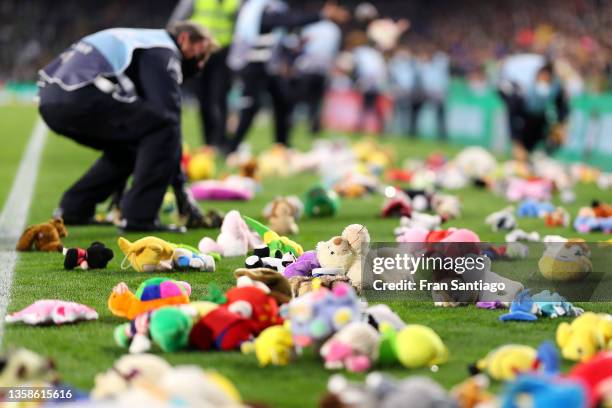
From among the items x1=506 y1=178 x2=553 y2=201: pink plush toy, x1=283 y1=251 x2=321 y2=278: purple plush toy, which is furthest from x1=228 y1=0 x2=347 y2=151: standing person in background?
x1=283 y1=251 x2=321 y2=278: purple plush toy

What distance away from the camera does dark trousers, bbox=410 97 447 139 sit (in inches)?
1078

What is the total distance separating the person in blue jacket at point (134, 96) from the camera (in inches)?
332

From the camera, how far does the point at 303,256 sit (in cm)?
618

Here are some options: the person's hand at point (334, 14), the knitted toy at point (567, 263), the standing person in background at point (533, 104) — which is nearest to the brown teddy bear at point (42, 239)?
the knitted toy at point (567, 263)

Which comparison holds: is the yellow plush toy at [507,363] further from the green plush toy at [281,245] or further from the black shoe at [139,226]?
the black shoe at [139,226]

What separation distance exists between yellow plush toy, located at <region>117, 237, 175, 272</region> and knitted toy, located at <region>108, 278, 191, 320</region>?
4.19 ft

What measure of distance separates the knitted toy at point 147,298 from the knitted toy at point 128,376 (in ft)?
4.20

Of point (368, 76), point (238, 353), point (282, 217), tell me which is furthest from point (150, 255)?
point (368, 76)

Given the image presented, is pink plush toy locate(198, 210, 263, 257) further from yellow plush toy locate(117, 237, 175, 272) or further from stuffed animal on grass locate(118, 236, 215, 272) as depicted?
yellow plush toy locate(117, 237, 175, 272)

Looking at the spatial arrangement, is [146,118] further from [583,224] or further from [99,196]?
[583,224]

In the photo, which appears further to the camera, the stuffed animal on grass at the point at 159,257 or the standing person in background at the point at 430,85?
the standing person in background at the point at 430,85

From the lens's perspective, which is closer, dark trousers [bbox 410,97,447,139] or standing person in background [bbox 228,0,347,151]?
standing person in background [bbox 228,0,347,151]

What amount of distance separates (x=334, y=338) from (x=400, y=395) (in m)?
1.09

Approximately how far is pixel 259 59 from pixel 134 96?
818 cm
